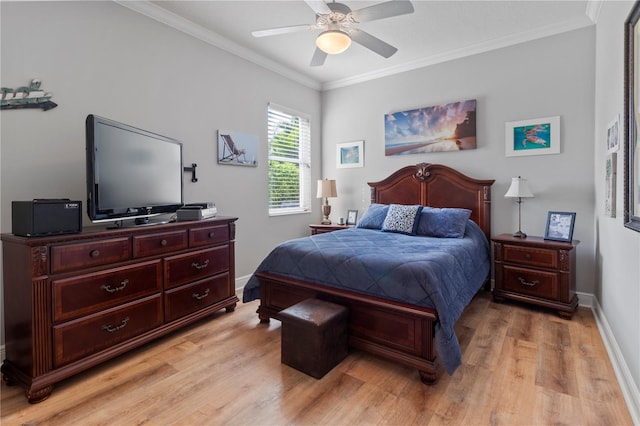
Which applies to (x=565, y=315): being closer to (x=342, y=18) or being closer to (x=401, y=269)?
(x=401, y=269)

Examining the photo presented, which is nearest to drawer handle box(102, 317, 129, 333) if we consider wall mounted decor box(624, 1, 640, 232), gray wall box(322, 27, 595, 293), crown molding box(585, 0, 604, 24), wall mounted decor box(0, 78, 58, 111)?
wall mounted decor box(0, 78, 58, 111)

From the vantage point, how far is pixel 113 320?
210 cm

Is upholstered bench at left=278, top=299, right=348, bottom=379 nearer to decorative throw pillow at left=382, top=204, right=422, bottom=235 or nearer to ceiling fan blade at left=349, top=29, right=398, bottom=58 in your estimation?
decorative throw pillow at left=382, top=204, right=422, bottom=235

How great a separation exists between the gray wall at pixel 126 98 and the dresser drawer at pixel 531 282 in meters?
2.74

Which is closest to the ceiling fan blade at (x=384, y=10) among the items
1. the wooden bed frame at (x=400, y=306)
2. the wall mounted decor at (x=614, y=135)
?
the wall mounted decor at (x=614, y=135)

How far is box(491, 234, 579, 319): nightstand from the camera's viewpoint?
2.87m

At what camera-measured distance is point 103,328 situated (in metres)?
2.05

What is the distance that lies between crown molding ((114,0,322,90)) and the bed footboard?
2.70 m

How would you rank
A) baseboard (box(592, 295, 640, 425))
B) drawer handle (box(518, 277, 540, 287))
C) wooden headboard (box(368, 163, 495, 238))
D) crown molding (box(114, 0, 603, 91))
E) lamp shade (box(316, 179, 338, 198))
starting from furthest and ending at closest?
lamp shade (box(316, 179, 338, 198)) → wooden headboard (box(368, 163, 495, 238)) → drawer handle (box(518, 277, 540, 287)) → crown molding (box(114, 0, 603, 91)) → baseboard (box(592, 295, 640, 425))

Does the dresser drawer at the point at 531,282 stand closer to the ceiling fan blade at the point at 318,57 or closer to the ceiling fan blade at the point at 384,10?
the ceiling fan blade at the point at 384,10

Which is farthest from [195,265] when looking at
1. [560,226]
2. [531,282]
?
[560,226]

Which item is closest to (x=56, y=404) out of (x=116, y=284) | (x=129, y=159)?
(x=116, y=284)

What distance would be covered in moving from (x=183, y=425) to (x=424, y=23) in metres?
3.77

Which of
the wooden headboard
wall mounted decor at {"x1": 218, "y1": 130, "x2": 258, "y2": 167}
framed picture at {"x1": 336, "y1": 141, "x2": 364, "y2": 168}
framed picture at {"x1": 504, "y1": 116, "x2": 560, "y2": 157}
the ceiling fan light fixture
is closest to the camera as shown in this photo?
the ceiling fan light fixture
